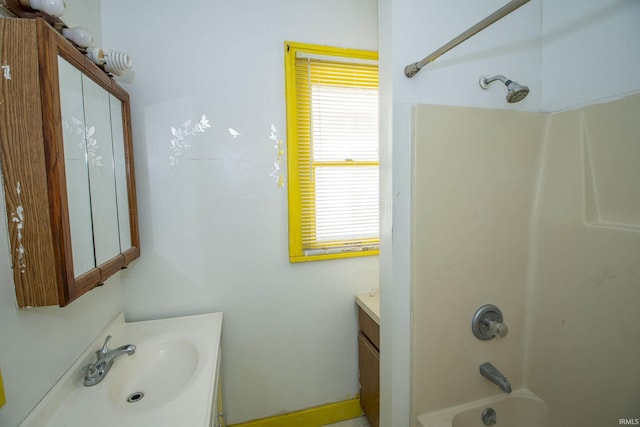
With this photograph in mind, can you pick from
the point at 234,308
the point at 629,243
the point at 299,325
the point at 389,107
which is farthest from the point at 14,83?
the point at 629,243

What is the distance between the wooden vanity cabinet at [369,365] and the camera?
1.48 metres

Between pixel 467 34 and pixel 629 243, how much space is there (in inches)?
34.4

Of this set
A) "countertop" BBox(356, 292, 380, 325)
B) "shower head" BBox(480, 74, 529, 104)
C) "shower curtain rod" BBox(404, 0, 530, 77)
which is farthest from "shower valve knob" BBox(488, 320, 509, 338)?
"shower curtain rod" BBox(404, 0, 530, 77)

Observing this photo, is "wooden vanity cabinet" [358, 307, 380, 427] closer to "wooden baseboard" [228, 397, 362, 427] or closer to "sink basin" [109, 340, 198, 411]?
"wooden baseboard" [228, 397, 362, 427]

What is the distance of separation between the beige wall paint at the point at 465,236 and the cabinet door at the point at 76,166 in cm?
115

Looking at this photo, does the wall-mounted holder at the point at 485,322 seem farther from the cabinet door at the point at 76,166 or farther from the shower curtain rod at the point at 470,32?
the cabinet door at the point at 76,166

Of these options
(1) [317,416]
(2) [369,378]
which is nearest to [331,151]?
(2) [369,378]

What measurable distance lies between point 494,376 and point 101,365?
5.13ft

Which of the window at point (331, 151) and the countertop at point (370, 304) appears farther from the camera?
the window at point (331, 151)

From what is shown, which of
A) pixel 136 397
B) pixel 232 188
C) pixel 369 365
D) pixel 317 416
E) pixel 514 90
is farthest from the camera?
pixel 317 416

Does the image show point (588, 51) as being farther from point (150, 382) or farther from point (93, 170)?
point (150, 382)

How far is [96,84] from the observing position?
39.4 inches

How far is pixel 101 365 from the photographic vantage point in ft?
3.23

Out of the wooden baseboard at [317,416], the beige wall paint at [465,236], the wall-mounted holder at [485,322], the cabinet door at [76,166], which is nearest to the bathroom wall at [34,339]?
the cabinet door at [76,166]
